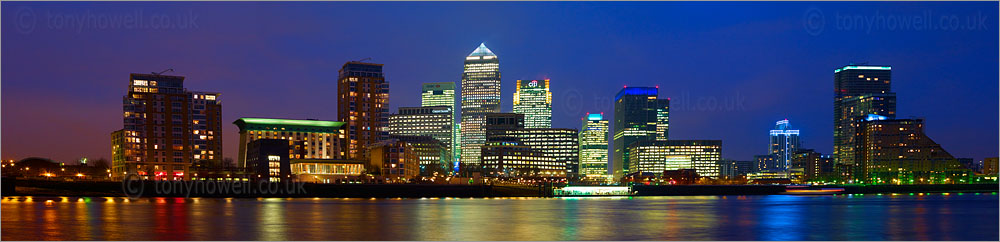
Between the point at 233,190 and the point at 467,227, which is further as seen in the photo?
the point at 233,190

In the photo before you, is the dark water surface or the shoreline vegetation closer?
the dark water surface

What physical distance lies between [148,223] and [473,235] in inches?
915

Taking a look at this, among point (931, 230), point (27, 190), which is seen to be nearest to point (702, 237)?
point (931, 230)

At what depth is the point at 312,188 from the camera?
162m

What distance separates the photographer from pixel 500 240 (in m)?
49.6

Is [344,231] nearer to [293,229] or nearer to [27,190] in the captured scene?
[293,229]

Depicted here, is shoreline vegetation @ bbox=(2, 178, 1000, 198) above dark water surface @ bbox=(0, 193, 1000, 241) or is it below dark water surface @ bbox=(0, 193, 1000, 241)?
below

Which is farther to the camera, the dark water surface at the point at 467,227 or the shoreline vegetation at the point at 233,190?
the shoreline vegetation at the point at 233,190

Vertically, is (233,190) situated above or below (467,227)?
below

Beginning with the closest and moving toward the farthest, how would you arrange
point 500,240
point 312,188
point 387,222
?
1. point 500,240
2. point 387,222
3. point 312,188

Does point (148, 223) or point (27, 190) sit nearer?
point (148, 223)

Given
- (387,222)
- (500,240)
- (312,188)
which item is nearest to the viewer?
(500,240)

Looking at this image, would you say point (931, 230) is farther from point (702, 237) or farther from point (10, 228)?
point (10, 228)

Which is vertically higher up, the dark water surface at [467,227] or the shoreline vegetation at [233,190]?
the dark water surface at [467,227]
